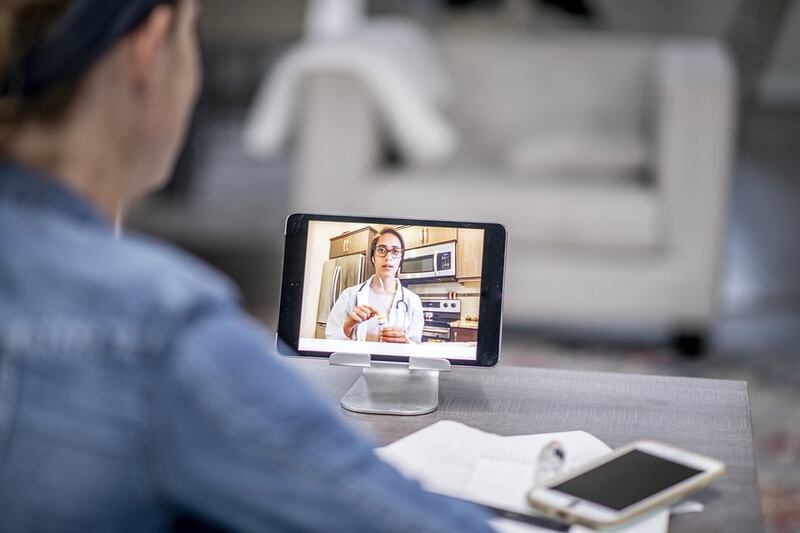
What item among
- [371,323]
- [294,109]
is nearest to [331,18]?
[294,109]

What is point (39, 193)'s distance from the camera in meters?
0.56

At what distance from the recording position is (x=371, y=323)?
1219mm

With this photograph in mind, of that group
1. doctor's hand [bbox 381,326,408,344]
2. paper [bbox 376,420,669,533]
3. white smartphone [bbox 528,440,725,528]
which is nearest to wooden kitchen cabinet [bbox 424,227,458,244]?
doctor's hand [bbox 381,326,408,344]

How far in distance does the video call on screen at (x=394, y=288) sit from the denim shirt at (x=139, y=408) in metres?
0.67

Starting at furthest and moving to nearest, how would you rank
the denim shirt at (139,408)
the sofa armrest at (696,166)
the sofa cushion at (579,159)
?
1. the sofa cushion at (579,159)
2. the sofa armrest at (696,166)
3. the denim shirt at (139,408)

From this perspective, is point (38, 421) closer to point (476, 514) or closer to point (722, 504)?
point (476, 514)

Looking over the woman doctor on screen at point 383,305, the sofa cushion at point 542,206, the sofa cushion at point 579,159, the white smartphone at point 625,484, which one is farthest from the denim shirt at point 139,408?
the sofa cushion at point 579,159

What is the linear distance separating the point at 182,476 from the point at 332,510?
3.0 inches

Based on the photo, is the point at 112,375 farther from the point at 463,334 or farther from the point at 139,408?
the point at 463,334

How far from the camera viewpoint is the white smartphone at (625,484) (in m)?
0.90

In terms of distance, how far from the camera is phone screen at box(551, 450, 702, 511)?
0.92 meters

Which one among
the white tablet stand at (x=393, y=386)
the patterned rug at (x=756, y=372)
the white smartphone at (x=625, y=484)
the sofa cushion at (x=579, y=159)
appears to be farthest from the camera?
the sofa cushion at (x=579, y=159)

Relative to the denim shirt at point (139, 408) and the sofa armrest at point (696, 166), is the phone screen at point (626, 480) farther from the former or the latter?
the sofa armrest at point (696, 166)

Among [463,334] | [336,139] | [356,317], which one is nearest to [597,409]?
[463,334]
